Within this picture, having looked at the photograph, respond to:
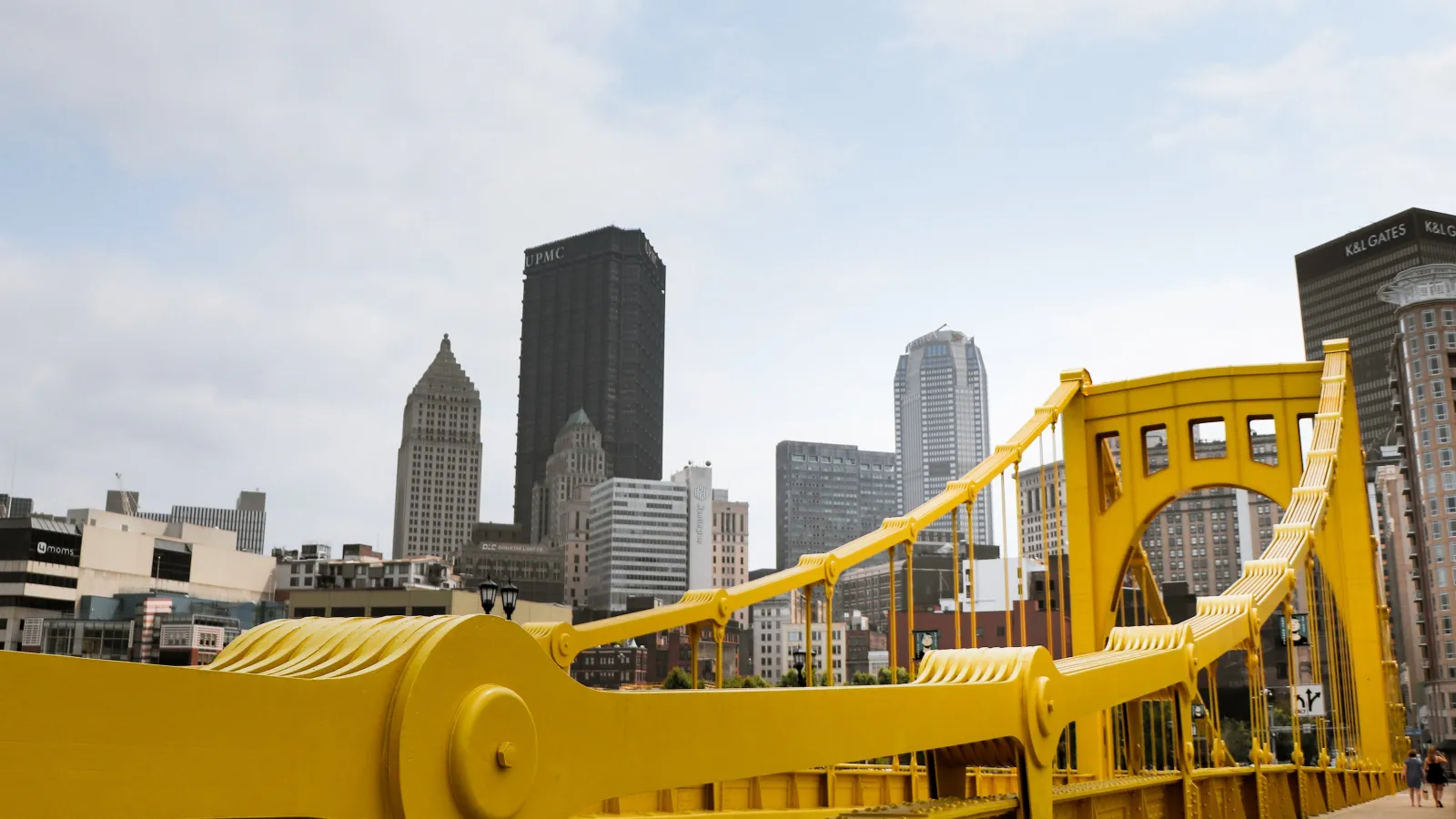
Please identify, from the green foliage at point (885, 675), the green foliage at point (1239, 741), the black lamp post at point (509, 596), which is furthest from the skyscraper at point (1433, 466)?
the black lamp post at point (509, 596)

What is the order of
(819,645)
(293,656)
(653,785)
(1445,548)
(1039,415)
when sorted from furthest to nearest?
(819,645) → (1445,548) → (1039,415) → (653,785) → (293,656)

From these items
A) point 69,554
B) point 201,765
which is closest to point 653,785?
point 201,765

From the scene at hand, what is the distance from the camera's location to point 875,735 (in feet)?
17.3

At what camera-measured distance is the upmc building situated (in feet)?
540

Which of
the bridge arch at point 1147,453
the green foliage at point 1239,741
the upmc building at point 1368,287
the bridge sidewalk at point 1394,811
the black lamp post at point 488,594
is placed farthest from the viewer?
the upmc building at point 1368,287

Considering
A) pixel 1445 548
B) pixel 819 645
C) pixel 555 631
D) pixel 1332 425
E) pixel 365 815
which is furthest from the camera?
pixel 819 645

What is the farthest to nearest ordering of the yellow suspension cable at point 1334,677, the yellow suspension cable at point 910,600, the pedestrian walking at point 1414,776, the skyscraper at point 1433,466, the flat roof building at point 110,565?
the flat roof building at point 110,565 → the skyscraper at point 1433,466 → the yellow suspension cable at point 1334,677 → the pedestrian walking at point 1414,776 → the yellow suspension cable at point 910,600

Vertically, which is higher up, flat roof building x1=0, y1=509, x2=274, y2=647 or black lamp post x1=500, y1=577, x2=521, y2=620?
flat roof building x1=0, y1=509, x2=274, y2=647

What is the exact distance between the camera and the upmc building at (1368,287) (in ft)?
540

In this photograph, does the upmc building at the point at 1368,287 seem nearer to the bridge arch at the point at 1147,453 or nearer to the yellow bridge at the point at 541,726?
the bridge arch at the point at 1147,453

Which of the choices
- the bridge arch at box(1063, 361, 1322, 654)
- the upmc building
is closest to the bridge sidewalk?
the bridge arch at box(1063, 361, 1322, 654)

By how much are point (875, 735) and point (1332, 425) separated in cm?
1650

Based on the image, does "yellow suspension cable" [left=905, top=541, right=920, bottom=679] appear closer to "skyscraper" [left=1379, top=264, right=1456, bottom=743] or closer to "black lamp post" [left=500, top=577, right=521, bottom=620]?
"black lamp post" [left=500, top=577, right=521, bottom=620]

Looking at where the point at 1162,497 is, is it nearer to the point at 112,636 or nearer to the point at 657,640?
the point at 112,636
